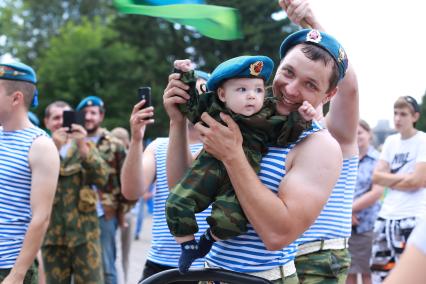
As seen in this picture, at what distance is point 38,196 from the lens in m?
3.81

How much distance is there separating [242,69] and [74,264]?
13.5 ft

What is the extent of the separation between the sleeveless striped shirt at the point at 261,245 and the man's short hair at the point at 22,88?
7.53 ft

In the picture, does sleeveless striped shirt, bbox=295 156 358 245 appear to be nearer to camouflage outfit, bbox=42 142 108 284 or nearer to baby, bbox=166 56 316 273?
baby, bbox=166 56 316 273

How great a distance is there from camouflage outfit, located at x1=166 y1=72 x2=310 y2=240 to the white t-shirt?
4059 mm

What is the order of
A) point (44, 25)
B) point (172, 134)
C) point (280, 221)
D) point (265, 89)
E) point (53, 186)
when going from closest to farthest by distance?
point (280, 221) < point (265, 89) < point (172, 134) < point (53, 186) < point (44, 25)

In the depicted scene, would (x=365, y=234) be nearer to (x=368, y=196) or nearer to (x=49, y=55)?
(x=368, y=196)

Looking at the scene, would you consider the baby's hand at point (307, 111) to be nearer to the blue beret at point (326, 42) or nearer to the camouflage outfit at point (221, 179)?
the camouflage outfit at point (221, 179)

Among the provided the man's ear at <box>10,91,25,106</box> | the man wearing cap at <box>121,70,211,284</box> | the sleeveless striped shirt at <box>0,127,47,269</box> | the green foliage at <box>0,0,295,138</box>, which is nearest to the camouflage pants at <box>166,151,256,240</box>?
Result: the man wearing cap at <box>121,70,211,284</box>

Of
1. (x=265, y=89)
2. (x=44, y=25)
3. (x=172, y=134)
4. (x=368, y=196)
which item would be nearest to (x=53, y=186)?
(x=172, y=134)

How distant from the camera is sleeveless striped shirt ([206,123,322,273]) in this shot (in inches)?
88.4

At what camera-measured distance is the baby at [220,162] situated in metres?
2.19

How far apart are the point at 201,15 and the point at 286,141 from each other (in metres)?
A: 0.57

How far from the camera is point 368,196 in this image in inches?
269

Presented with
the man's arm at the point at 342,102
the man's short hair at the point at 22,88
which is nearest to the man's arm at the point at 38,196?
the man's short hair at the point at 22,88
